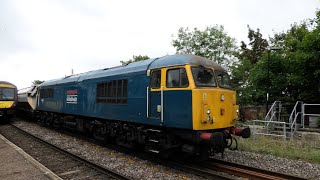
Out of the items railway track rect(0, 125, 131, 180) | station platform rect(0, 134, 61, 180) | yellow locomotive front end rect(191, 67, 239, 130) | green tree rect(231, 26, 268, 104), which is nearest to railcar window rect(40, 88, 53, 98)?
railway track rect(0, 125, 131, 180)

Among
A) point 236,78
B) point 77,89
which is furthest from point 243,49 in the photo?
point 77,89

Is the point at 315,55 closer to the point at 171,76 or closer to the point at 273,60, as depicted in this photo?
the point at 273,60

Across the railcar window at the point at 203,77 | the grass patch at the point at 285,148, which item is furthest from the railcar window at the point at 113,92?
the grass patch at the point at 285,148

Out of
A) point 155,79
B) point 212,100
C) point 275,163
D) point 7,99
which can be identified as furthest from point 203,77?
point 7,99

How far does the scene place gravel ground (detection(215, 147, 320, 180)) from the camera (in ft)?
30.4

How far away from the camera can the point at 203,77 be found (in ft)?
32.1

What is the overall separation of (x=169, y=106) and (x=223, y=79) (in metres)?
2.06

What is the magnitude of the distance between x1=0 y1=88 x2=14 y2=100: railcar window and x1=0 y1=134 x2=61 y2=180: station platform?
13.9 metres

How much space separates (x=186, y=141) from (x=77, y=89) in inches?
339

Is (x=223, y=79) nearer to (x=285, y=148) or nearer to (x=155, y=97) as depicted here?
(x=155, y=97)

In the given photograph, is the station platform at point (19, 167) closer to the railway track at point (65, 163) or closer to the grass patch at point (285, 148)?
the railway track at point (65, 163)

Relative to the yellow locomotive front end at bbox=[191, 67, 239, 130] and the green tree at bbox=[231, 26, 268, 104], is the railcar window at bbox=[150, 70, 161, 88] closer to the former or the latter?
the yellow locomotive front end at bbox=[191, 67, 239, 130]

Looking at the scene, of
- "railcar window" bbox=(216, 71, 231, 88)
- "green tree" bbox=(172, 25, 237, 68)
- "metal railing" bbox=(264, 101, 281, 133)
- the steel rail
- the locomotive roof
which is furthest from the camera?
"green tree" bbox=(172, 25, 237, 68)

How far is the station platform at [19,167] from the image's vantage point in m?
8.69
